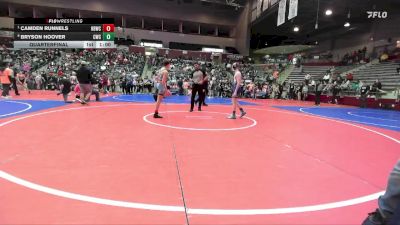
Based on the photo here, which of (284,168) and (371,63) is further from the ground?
(371,63)

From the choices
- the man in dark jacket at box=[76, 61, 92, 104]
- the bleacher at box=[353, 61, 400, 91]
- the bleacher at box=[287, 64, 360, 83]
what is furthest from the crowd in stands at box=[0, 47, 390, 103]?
the man in dark jacket at box=[76, 61, 92, 104]

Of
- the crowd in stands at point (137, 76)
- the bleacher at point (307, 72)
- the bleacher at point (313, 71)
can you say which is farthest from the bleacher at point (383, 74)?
the bleacher at point (307, 72)

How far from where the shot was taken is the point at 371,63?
26250 mm

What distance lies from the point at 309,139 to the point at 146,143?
3.26 metres

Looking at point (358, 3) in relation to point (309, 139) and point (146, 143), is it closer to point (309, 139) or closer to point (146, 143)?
point (309, 139)

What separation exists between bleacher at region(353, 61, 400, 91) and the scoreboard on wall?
18426 millimetres

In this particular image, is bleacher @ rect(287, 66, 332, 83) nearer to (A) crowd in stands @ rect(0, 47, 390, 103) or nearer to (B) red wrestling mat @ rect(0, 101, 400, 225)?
(A) crowd in stands @ rect(0, 47, 390, 103)

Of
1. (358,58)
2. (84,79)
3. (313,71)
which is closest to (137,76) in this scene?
(84,79)

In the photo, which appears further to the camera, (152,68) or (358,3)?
(152,68)

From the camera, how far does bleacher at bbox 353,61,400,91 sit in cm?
2057

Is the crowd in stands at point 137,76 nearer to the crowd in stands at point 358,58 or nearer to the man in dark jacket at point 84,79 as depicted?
the crowd in stands at point 358,58

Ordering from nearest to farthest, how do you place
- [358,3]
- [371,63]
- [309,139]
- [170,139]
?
[170,139], [309,139], [358,3], [371,63]

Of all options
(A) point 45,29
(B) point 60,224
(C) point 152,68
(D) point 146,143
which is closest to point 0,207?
(B) point 60,224

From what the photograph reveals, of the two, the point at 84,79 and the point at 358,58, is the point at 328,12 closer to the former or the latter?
the point at 358,58
